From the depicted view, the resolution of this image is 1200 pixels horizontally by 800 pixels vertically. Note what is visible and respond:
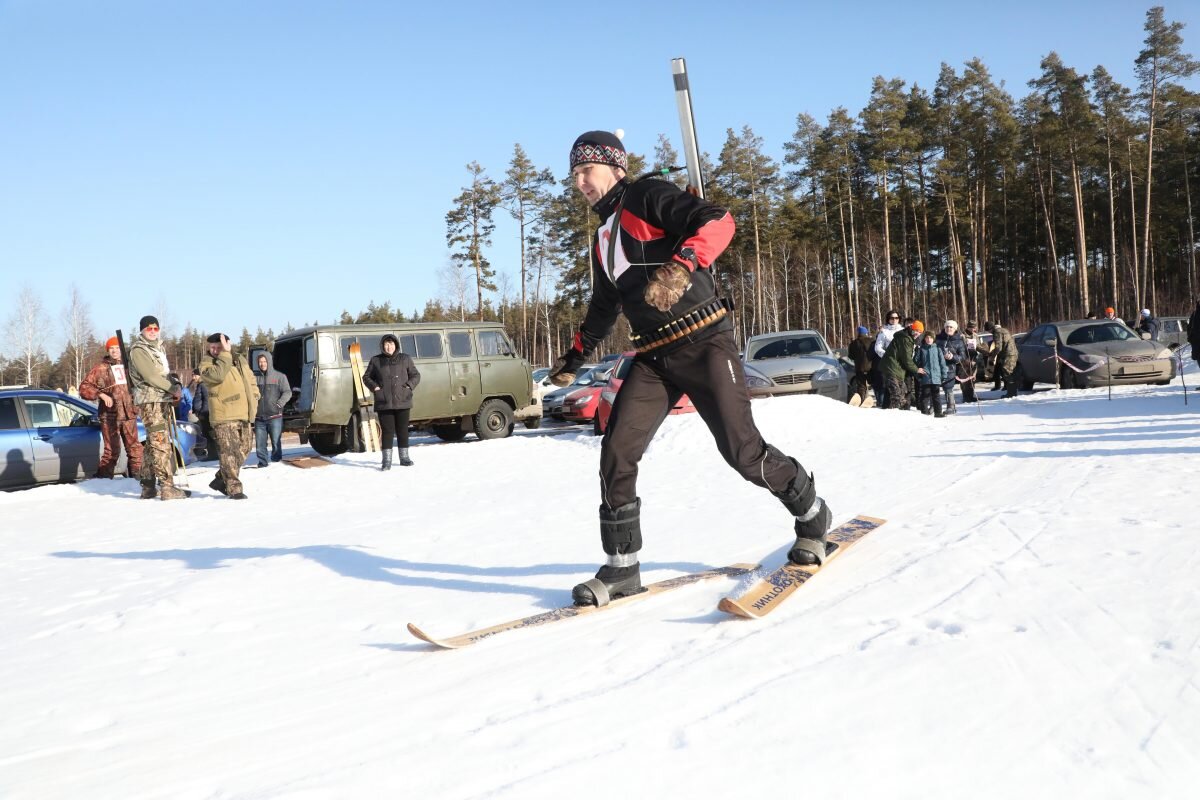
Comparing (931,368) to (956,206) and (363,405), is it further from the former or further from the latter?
(956,206)

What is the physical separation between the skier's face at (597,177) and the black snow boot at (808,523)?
1500 millimetres

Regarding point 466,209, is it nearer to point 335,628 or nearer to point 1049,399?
point 1049,399

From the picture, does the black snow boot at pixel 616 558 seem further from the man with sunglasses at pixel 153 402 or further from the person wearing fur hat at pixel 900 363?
the person wearing fur hat at pixel 900 363

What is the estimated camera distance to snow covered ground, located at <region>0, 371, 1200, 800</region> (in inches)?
83.7

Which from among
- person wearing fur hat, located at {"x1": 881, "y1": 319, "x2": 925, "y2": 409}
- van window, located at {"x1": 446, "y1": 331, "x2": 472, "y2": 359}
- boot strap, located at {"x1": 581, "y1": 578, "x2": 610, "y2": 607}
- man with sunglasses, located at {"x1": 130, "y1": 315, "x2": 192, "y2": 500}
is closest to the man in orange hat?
man with sunglasses, located at {"x1": 130, "y1": 315, "x2": 192, "y2": 500}

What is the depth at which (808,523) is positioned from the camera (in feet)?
12.6

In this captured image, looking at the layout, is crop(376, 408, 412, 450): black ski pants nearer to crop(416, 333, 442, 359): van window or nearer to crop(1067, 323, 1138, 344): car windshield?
crop(416, 333, 442, 359): van window

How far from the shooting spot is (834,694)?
2.49m

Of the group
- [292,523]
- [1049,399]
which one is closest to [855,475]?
[292,523]

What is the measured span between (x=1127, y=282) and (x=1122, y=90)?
36.5ft

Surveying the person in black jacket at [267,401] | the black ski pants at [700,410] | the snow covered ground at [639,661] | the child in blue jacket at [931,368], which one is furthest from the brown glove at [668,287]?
the child in blue jacket at [931,368]

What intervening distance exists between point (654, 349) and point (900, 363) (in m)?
11.8

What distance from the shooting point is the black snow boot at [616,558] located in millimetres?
3592

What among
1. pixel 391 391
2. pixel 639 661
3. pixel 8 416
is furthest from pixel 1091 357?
pixel 8 416
